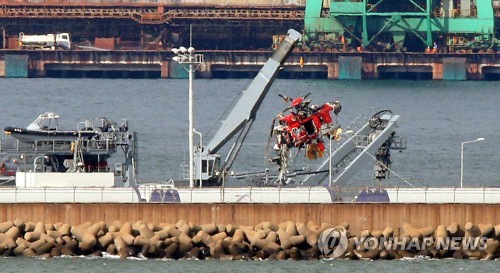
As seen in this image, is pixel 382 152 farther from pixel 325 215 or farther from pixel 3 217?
pixel 3 217

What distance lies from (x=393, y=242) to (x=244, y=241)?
5569 mm

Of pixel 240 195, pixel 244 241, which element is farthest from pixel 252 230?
pixel 240 195

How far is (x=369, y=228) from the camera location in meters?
71.8

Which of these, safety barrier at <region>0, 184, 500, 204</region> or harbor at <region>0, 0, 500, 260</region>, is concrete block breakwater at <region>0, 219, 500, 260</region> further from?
safety barrier at <region>0, 184, 500, 204</region>

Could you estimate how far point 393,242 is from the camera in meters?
71.3

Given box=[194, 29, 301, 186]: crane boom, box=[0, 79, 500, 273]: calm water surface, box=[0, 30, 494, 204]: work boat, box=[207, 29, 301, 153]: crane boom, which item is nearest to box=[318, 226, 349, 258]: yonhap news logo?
box=[0, 79, 500, 273]: calm water surface

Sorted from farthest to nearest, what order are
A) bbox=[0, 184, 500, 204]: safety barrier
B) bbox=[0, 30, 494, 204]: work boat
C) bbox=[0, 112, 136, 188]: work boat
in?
bbox=[0, 112, 136, 188]: work boat < bbox=[0, 30, 494, 204]: work boat < bbox=[0, 184, 500, 204]: safety barrier

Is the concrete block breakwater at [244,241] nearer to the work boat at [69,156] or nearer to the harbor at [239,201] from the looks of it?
the harbor at [239,201]

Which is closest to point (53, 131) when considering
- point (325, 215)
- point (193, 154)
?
point (193, 154)

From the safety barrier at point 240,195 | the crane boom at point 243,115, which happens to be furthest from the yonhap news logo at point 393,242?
the crane boom at point 243,115

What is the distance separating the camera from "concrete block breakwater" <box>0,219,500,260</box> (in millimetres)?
70250

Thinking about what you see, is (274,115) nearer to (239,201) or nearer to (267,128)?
(267,128)

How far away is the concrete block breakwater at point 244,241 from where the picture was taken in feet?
230

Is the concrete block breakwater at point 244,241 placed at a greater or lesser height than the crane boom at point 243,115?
lesser
